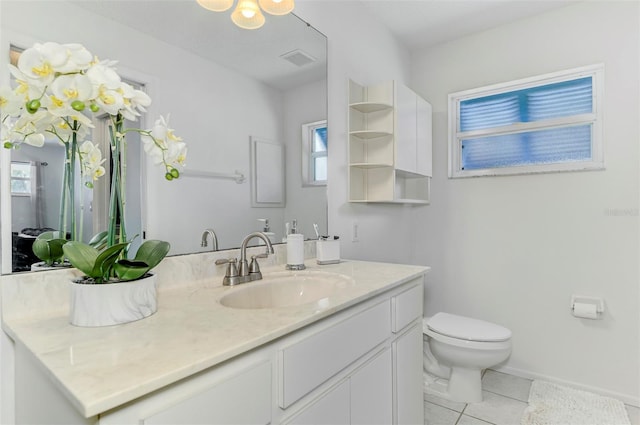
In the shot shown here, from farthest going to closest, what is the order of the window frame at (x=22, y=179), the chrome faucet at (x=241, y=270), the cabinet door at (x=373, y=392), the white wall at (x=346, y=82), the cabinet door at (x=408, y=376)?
the white wall at (x=346, y=82) < the cabinet door at (x=408, y=376) < the chrome faucet at (x=241, y=270) < the cabinet door at (x=373, y=392) < the window frame at (x=22, y=179)

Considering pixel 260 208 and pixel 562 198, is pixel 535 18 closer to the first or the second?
pixel 562 198

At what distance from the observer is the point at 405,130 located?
222cm

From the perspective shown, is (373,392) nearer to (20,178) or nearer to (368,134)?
(20,178)

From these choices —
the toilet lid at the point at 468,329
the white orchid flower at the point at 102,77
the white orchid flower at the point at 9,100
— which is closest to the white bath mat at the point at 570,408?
the toilet lid at the point at 468,329

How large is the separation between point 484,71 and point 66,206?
2.78 m

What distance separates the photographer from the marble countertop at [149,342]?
21.7 inches

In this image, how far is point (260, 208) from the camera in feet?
5.28

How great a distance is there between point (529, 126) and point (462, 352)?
1638 mm

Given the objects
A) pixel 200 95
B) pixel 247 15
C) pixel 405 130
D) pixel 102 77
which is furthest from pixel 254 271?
pixel 405 130

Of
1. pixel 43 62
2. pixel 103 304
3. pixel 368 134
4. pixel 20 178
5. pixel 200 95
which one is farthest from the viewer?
pixel 368 134

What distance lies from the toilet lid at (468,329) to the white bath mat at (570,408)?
0.46 metres

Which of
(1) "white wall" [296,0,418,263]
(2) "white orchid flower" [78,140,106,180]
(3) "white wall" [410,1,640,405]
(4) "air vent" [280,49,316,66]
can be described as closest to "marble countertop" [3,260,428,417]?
(2) "white orchid flower" [78,140,106,180]

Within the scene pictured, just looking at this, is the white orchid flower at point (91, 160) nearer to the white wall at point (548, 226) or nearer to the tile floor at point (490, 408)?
the tile floor at point (490, 408)

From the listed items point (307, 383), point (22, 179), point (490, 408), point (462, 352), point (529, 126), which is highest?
point (529, 126)
